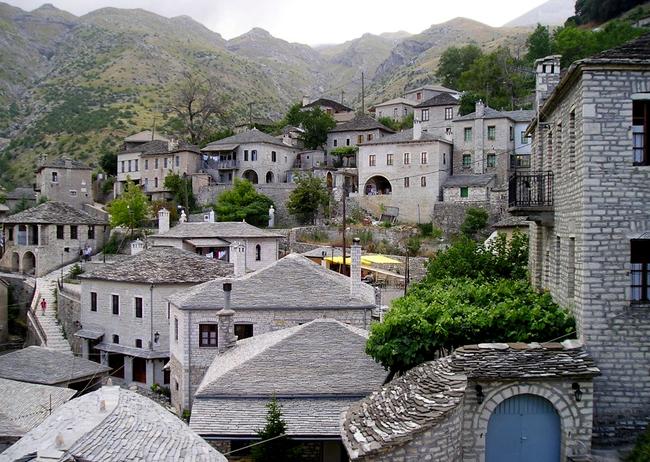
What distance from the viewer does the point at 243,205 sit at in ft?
183

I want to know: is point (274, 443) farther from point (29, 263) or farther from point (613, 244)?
point (29, 263)

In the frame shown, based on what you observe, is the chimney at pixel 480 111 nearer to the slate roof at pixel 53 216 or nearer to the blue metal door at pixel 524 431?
the slate roof at pixel 53 216

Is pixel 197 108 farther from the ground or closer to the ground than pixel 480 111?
farther from the ground

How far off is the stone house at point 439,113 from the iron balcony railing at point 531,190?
48207mm

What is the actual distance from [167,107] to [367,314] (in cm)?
9542

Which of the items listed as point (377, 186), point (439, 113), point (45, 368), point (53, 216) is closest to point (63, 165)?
point (53, 216)

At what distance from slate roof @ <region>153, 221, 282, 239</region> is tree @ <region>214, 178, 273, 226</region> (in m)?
9.54

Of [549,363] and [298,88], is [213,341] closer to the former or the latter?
[549,363]

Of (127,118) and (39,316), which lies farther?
(127,118)

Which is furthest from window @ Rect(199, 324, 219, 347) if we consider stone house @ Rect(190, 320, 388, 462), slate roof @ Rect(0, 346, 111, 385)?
slate roof @ Rect(0, 346, 111, 385)

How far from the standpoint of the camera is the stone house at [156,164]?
65625 mm

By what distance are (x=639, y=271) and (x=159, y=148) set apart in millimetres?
62131

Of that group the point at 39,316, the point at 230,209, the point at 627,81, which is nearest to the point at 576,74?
the point at 627,81

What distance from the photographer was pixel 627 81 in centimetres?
1338
